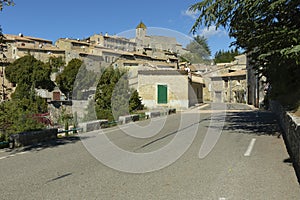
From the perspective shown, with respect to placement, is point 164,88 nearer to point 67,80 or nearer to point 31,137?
point 31,137

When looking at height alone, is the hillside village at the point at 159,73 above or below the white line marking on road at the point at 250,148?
above

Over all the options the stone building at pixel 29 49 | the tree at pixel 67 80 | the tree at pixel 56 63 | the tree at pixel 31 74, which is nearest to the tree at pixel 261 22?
the tree at pixel 31 74

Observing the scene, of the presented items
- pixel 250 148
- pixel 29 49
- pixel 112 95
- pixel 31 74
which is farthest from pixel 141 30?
pixel 250 148

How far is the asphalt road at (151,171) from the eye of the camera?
15.2 ft

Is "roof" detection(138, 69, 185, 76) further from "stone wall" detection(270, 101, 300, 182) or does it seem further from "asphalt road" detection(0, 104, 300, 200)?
"stone wall" detection(270, 101, 300, 182)

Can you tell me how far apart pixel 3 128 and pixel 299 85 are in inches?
541

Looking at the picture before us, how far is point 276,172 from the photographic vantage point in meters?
5.82

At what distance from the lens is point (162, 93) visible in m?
31.6

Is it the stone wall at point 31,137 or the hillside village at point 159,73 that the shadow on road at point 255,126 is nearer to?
the hillside village at point 159,73

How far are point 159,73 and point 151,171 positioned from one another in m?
26.0

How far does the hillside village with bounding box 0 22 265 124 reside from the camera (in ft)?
103

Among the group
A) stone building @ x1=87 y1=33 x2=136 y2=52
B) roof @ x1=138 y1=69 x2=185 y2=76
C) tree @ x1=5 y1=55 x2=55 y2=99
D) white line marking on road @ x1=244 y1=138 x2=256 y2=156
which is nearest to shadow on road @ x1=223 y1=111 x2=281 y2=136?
white line marking on road @ x1=244 y1=138 x2=256 y2=156

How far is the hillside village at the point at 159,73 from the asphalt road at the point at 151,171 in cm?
608

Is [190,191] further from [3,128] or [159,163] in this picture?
[3,128]
